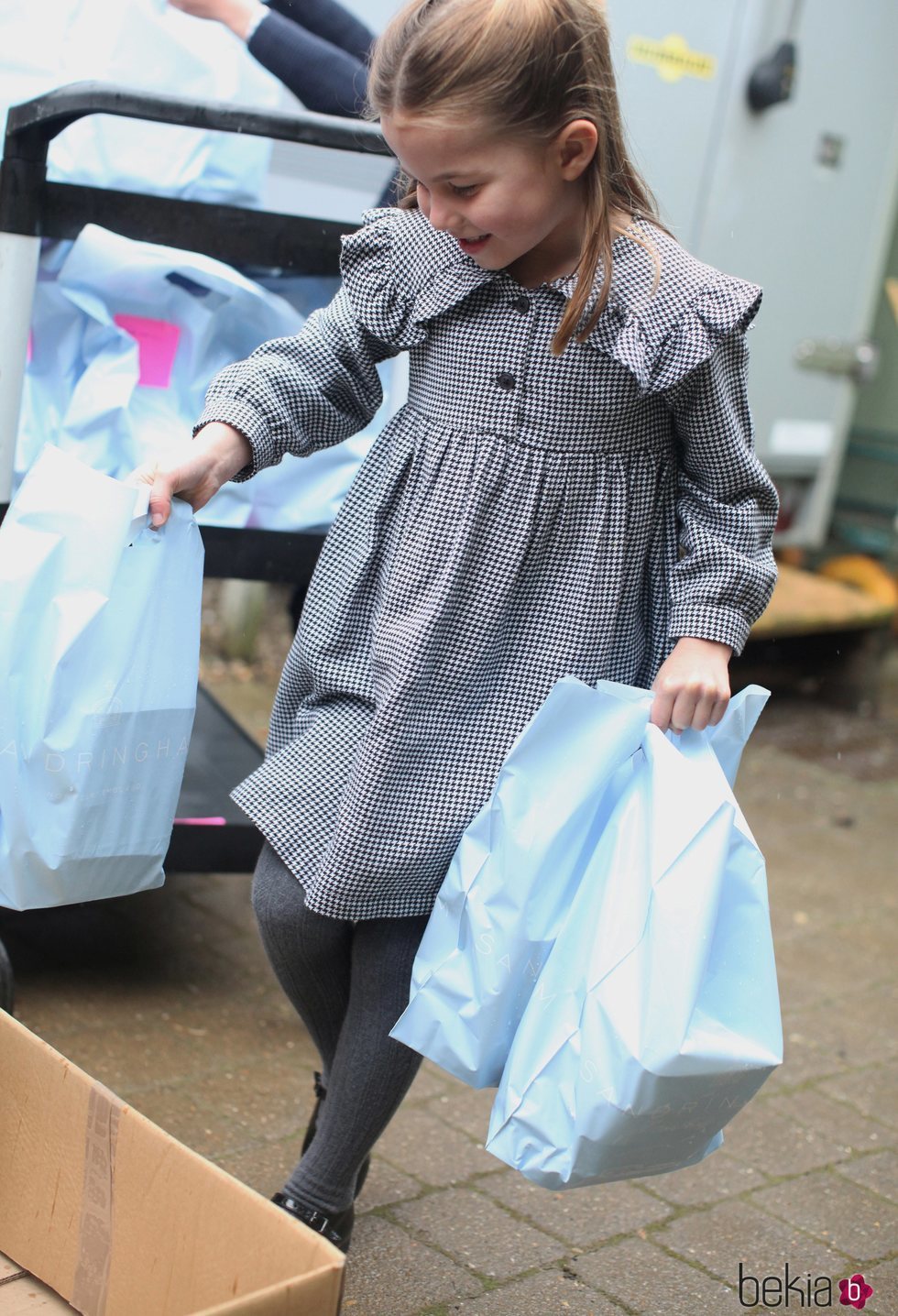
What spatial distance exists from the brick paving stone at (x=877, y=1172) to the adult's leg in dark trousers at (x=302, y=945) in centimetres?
96

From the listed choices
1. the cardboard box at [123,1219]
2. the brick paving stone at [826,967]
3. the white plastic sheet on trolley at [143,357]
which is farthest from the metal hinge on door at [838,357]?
the cardboard box at [123,1219]

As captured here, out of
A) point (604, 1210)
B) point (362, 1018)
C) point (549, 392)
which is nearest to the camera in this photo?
point (549, 392)

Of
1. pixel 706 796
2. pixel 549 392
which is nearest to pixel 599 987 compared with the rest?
pixel 706 796

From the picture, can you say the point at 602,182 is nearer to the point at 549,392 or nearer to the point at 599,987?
the point at 549,392

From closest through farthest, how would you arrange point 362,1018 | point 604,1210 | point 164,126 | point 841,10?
1. point 362,1018
2. point 604,1210
3. point 164,126
4. point 841,10

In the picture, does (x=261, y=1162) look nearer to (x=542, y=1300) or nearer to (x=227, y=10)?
(x=542, y=1300)

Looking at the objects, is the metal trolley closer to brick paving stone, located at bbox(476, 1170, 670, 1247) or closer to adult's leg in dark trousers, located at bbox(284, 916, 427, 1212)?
adult's leg in dark trousers, located at bbox(284, 916, 427, 1212)

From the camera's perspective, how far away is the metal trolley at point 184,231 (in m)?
2.02

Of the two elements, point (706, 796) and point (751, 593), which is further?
point (751, 593)

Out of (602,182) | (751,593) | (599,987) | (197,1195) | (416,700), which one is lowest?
(197,1195)

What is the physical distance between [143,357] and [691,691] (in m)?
1.15

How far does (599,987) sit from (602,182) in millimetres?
840

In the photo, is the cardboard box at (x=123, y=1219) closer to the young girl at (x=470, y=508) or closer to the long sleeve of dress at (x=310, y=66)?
the young girl at (x=470, y=508)

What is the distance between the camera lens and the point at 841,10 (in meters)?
4.41
